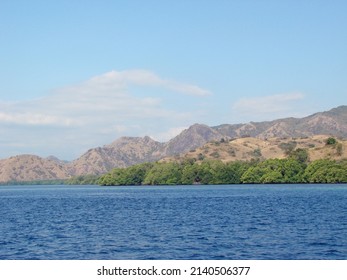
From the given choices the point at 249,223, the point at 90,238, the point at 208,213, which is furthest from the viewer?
the point at 208,213

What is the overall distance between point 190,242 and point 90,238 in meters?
13.9

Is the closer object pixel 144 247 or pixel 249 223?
pixel 144 247

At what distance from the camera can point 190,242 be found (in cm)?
7294

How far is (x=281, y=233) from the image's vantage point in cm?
8156
